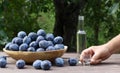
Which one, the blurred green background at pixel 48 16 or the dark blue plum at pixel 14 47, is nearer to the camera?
the dark blue plum at pixel 14 47

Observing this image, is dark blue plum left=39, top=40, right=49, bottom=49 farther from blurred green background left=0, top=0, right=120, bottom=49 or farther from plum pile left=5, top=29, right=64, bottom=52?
blurred green background left=0, top=0, right=120, bottom=49

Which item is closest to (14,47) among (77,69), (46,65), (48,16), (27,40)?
(27,40)

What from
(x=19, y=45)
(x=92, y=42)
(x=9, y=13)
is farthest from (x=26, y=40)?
(x=92, y=42)

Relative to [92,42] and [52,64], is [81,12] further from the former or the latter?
[52,64]

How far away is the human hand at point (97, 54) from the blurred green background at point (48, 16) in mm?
1912

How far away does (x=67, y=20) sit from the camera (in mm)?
4336

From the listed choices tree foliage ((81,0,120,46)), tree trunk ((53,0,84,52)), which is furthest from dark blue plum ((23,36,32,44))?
tree foliage ((81,0,120,46))

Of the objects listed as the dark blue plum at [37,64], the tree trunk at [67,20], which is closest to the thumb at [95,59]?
the dark blue plum at [37,64]

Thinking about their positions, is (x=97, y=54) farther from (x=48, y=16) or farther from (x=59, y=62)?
(x=48, y=16)

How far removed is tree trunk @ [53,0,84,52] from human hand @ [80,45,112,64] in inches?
84.9

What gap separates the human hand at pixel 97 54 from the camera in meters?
1.91

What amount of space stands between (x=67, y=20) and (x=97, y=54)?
7.98ft

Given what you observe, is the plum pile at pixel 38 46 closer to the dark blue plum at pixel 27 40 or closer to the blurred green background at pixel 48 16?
the dark blue plum at pixel 27 40

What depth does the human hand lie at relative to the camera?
6.26 feet
